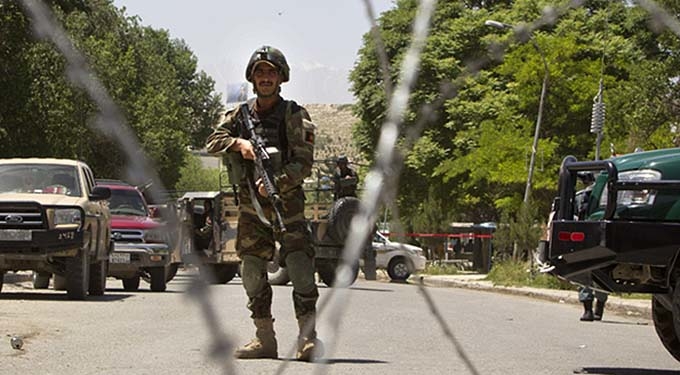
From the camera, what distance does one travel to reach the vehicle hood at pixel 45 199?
16078 millimetres

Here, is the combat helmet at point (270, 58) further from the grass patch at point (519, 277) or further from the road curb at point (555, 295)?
the grass patch at point (519, 277)

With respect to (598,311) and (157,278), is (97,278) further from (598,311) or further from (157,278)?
(598,311)

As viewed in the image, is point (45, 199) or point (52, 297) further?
point (52, 297)

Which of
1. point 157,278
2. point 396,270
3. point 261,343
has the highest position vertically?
point 261,343

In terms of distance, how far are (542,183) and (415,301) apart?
76.1ft

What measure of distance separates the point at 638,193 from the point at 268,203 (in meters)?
2.76

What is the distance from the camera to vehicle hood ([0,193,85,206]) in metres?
16.1

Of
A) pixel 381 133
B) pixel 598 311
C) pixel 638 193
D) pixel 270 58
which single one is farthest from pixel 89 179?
pixel 381 133

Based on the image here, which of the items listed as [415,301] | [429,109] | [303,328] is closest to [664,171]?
[303,328]

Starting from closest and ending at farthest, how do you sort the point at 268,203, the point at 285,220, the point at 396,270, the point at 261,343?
the point at 268,203
the point at 285,220
the point at 261,343
the point at 396,270

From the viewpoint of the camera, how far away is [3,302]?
1561 centimetres

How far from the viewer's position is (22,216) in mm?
15898

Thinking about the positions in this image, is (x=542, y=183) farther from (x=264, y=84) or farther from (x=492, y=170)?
(x=264, y=84)

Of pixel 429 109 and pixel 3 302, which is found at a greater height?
pixel 429 109
